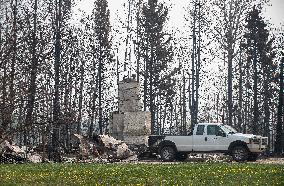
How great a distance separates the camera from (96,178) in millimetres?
11805

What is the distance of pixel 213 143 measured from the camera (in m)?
24.0

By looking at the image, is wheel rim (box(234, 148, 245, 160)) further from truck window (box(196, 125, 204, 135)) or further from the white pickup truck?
truck window (box(196, 125, 204, 135))

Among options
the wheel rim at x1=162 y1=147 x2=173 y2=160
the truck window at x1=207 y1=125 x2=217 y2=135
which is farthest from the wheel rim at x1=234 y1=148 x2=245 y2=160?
the wheel rim at x1=162 y1=147 x2=173 y2=160

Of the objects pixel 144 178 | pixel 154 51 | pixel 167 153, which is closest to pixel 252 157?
pixel 167 153

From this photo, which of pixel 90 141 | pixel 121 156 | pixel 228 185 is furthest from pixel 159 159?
pixel 228 185

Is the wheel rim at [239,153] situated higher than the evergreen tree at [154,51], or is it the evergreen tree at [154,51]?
the evergreen tree at [154,51]

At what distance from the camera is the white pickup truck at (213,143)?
23422 mm

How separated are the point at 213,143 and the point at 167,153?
2.59 m

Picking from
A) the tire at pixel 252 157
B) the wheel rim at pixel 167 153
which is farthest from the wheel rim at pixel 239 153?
the wheel rim at pixel 167 153

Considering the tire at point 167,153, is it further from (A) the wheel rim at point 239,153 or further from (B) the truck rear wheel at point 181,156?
(A) the wheel rim at point 239,153

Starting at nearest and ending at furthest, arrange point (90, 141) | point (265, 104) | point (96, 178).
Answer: point (96, 178)
point (90, 141)
point (265, 104)

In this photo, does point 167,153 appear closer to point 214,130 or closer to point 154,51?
Result: point 214,130

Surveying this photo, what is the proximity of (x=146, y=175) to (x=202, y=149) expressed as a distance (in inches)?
471

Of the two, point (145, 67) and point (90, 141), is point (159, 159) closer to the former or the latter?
point (90, 141)
